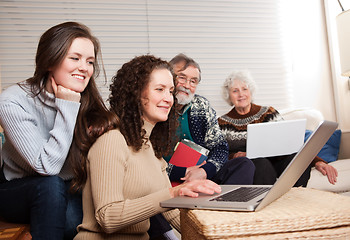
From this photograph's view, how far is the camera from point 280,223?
0.68m

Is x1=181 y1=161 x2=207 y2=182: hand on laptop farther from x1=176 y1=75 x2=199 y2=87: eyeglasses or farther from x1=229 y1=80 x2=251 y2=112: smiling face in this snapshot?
Result: x1=229 y1=80 x2=251 y2=112: smiling face

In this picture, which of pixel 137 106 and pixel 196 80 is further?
pixel 196 80

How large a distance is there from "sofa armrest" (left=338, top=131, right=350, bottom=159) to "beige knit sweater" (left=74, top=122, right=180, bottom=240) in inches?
73.6

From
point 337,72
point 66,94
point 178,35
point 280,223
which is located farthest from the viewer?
point 337,72

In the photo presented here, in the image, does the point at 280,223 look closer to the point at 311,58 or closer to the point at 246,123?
the point at 246,123

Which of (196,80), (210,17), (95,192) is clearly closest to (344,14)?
(210,17)

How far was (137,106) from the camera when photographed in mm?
1361

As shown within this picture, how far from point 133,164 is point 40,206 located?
30cm

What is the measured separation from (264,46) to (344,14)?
0.73 m

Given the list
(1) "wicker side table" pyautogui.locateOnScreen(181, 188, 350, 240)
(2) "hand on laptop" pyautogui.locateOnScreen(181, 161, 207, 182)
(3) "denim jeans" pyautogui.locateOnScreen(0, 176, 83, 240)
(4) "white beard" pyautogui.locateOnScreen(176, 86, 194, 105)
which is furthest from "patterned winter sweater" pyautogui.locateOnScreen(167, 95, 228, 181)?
(1) "wicker side table" pyautogui.locateOnScreen(181, 188, 350, 240)

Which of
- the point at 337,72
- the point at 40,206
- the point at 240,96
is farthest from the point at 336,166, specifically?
the point at 40,206

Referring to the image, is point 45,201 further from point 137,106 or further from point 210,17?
point 210,17

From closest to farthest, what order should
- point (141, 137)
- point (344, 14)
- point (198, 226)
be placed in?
point (198, 226) < point (141, 137) < point (344, 14)

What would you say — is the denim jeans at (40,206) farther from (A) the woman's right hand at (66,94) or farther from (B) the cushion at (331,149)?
(B) the cushion at (331,149)
